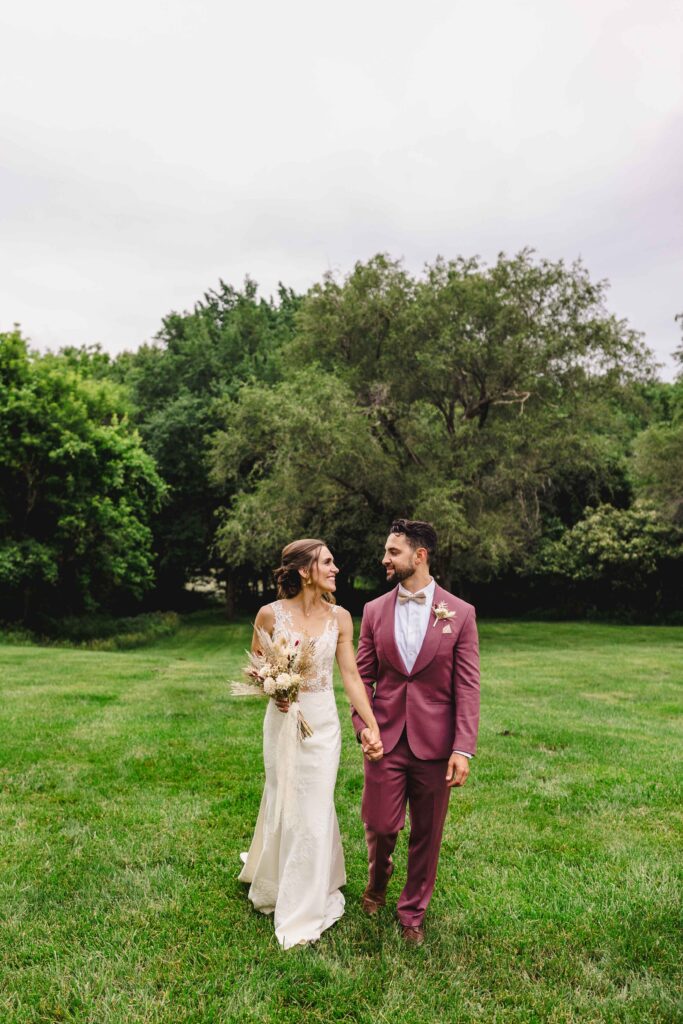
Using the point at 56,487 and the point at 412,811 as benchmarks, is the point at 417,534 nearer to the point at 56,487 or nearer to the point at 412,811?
the point at 412,811

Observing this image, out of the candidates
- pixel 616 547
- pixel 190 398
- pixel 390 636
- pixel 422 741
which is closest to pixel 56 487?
pixel 190 398

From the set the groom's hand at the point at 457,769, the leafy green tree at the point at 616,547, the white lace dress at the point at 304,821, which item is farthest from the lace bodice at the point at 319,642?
the leafy green tree at the point at 616,547

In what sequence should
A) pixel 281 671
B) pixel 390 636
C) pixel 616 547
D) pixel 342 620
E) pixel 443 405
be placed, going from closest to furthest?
pixel 281 671
pixel 390 636
pixel 342 620
pixel 443 405
pixel 616 547

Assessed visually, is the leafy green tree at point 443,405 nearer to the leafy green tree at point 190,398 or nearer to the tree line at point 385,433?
the tree line at point 385,433

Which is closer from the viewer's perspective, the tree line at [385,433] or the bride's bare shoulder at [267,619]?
the bride's bare shoulder at [267,619]

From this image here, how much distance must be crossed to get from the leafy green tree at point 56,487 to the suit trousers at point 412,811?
23.2 meters

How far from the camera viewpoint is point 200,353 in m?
39.8

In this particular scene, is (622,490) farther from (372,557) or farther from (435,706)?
(435,706)

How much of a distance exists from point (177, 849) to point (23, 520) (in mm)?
24738

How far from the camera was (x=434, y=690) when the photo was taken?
443cm

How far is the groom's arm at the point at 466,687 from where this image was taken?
427cm

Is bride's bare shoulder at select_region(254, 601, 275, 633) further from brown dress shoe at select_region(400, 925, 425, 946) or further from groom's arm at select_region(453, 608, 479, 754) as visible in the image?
brown dress shoe at select_region(400, 925, 425, 946)

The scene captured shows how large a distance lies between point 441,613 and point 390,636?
370 millimetres

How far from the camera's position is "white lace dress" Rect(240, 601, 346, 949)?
4.35 m
